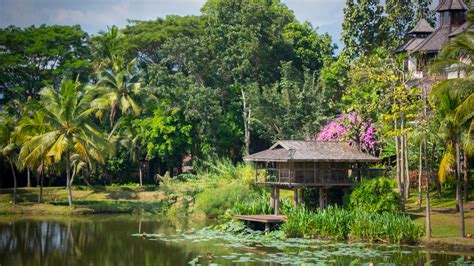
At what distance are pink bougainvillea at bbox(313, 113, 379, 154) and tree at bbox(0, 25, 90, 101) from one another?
25.5 m

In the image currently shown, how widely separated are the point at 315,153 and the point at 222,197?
862 centimetres

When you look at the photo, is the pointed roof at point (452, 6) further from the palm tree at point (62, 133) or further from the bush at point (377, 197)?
the palm tree at point (62, 133)

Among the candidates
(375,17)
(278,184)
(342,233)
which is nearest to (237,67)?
(375,17)

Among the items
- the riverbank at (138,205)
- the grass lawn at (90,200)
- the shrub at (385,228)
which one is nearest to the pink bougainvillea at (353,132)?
the riverbank at (138,205)

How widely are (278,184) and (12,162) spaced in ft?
79.4

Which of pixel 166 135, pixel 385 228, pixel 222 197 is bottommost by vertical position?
pixel 385 228

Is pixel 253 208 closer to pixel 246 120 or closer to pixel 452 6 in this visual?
pixel 452 6

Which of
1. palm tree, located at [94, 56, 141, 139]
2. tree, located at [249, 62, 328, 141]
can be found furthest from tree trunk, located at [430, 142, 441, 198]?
palm tree, located at [94, 56, 141, 139]

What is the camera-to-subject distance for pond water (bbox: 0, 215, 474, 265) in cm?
2819

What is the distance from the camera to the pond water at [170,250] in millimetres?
28188

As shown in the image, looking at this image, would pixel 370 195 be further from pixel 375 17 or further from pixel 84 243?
pixel 375 17

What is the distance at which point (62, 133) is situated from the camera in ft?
164

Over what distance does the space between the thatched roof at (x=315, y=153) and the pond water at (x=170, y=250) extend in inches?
209

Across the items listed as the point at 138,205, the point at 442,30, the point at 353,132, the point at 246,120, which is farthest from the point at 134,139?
the point at 442,30
